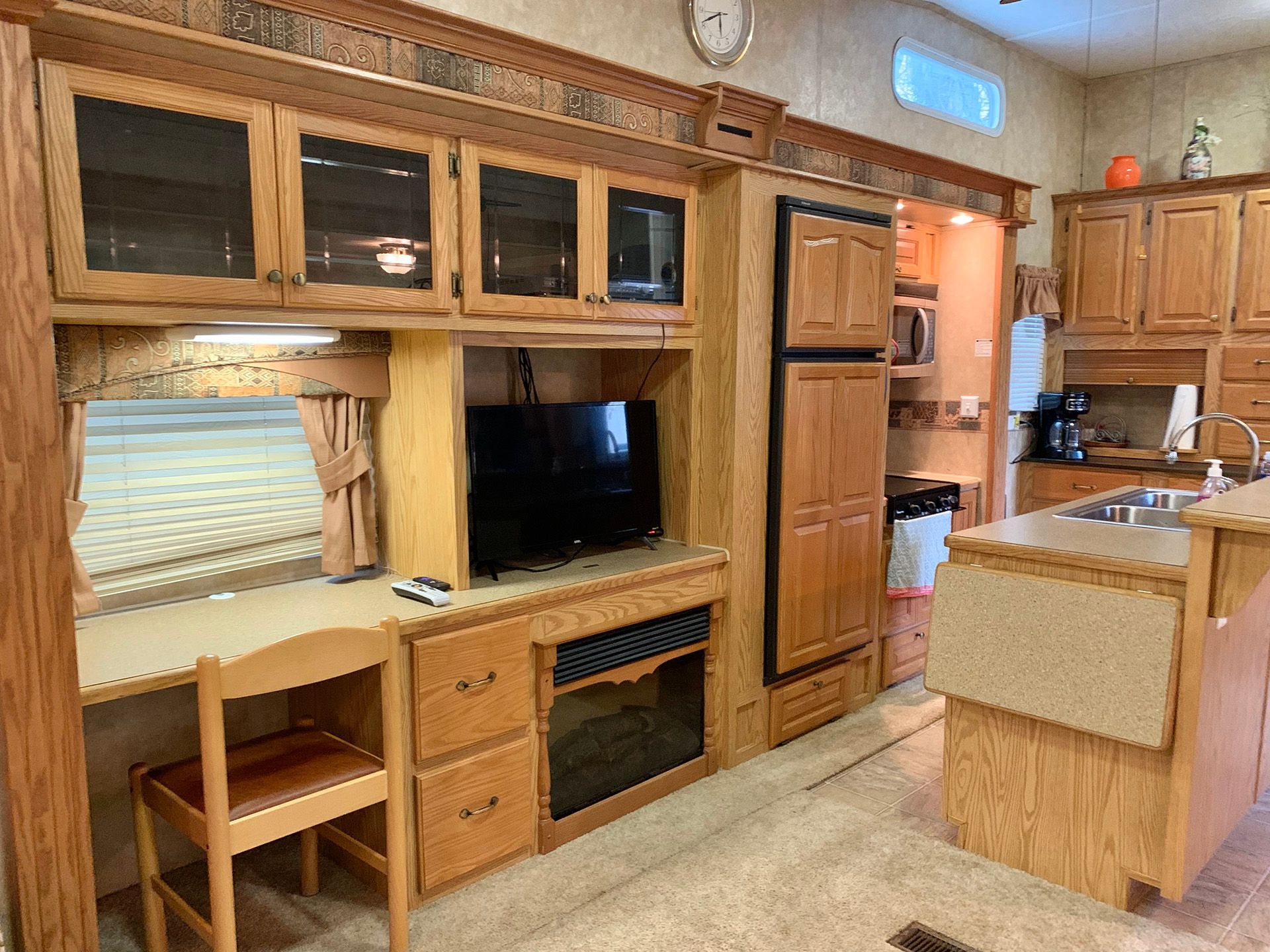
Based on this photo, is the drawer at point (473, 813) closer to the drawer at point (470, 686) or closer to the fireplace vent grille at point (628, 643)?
the drawer at point (470, 686)

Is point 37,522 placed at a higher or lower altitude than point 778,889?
higher

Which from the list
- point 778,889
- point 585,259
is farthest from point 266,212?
point 778,889

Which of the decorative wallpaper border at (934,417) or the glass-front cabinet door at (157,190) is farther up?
the glass-front cabinet door at (157,190)

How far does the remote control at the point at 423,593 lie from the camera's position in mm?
2551

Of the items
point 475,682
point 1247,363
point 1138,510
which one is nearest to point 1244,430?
point 1138,510

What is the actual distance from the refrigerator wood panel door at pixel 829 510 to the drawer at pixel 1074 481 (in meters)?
2.14

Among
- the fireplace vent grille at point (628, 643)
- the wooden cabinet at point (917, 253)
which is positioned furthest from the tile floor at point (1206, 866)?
the wooden cabinet at point (917, 253)

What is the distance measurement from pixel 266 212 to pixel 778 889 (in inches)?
90.7

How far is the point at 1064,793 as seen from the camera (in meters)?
2.64

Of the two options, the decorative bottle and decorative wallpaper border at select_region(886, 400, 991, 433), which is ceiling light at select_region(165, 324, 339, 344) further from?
the decorative bottle

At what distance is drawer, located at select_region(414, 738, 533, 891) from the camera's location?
98.8 inches

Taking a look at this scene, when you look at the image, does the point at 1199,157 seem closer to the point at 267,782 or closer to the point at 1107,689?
the point at 1107,689

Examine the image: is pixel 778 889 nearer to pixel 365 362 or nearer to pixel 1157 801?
pixel 1157 801

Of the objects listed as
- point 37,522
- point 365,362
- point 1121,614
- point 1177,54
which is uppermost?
point 1177,54
